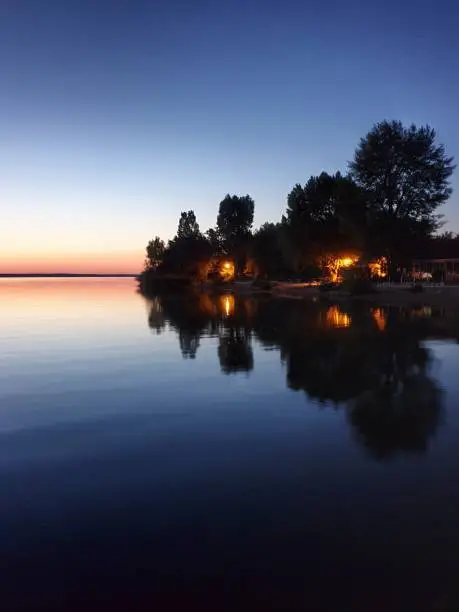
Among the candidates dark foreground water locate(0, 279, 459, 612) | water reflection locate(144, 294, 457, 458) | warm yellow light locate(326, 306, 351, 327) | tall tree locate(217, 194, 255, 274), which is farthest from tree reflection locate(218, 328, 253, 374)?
tall tree locate(217, 194, 255, 274)

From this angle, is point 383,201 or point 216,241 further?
point 216,241

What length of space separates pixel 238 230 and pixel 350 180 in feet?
154

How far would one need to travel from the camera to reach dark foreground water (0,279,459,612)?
4.28 m

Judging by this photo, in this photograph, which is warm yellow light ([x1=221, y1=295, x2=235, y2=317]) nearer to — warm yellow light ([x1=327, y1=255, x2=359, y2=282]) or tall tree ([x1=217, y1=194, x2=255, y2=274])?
warm yellow light ([x1=327, y1=255, x2=359, y2=282])

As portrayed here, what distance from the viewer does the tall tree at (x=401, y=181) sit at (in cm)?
5153

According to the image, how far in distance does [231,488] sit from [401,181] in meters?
51.7

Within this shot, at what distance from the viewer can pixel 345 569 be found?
4.46 metres

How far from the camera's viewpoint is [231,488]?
6.25 meters

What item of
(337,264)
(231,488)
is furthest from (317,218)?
(231,488)

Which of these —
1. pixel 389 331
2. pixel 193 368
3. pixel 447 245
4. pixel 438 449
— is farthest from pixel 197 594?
pixel 447 245

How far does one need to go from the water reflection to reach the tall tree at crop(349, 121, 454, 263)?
2390cm

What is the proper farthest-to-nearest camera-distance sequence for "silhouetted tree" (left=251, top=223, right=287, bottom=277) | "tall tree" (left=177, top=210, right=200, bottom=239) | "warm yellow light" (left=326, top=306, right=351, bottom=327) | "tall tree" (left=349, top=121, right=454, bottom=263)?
"tall tree" (left=177, top=210, right=200, bottom=239) → "silhouetted tree" (left=251, top=223, right=287, bottom=277) → "tall tree" (left=349, top=121, right=454, bottom=263) → "warm yellow light" (left=326, top=306, right=351, bottom=327)

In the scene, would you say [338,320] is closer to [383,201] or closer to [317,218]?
[383,201]

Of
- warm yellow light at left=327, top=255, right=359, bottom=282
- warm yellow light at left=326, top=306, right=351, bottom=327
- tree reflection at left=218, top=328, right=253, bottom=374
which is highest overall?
warm yellow light at left=327, top=255, right=359, bottom=282
